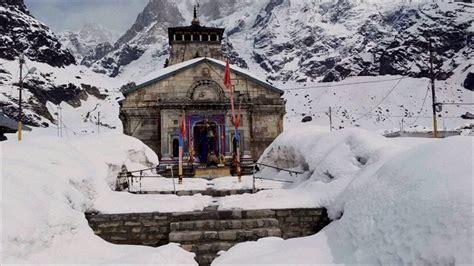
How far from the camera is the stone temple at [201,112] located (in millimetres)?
25188

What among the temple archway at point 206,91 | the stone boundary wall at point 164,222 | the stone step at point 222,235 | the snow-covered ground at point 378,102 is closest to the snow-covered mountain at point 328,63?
the snow-covered ground at point 378,102

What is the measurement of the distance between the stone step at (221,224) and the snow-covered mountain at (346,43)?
104247 millimetres

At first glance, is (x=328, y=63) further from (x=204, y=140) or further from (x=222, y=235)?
(x=222, y=235)

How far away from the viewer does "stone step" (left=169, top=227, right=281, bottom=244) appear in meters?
8.80

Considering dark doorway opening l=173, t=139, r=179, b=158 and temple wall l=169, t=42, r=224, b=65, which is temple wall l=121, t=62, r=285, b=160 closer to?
dark doorway opening l=173, t=139, r=179, b=158

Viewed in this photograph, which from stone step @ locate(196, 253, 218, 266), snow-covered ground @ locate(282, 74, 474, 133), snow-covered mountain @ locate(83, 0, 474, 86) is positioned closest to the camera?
stone step @ locate(196, 253, 218, 266)

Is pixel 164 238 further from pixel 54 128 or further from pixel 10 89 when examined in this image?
pixel 10 89

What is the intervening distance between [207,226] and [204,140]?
1733cm

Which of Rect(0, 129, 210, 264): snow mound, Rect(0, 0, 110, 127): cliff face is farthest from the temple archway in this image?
Rect(0, 0, 110, 127): cliff face

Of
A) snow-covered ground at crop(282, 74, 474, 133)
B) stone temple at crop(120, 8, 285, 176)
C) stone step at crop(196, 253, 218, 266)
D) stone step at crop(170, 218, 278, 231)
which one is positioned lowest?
stone step at crop(196, 253, 218, 266)

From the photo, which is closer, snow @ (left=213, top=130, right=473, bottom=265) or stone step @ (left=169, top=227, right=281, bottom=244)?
snow @ (left=213, top=130, right=473, bottom=265)

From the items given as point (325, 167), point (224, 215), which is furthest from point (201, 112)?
point (224, 215)

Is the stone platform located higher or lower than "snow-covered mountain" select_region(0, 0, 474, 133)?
lower

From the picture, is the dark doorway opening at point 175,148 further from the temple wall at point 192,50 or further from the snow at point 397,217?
the snow at point 397,217
